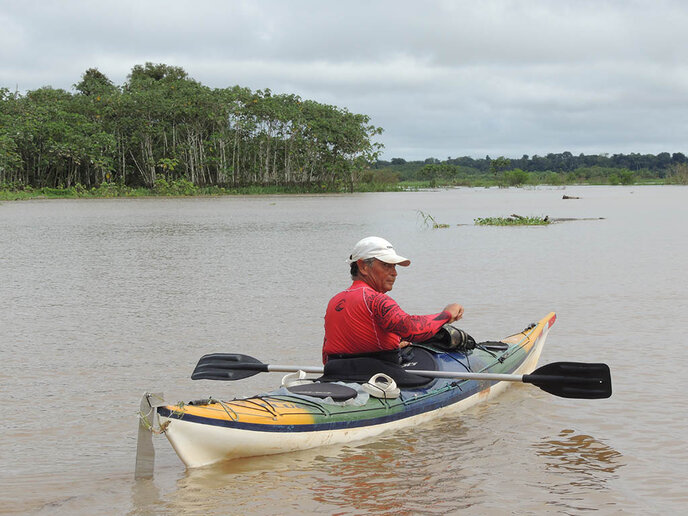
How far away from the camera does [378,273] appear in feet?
20.4

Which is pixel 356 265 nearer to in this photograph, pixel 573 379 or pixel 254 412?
pixel 254 412

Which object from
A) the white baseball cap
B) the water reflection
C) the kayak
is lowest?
the water reflection

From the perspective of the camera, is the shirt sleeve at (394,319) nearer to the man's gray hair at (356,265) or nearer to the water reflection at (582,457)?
the man's gray hair at (356,265)

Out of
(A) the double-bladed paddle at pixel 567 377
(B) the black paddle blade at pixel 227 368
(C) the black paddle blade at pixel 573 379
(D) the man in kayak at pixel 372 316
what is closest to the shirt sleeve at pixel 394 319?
(D) the man in kayak at pixel 372 316

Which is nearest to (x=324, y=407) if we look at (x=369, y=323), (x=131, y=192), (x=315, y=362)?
(x=369, y=323)

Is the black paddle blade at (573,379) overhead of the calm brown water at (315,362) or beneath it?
overhead

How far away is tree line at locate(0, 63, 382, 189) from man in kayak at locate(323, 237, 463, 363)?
52552mm

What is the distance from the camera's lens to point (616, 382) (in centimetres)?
823

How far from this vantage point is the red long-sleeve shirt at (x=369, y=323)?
598cm

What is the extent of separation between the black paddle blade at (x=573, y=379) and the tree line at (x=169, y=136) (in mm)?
53085

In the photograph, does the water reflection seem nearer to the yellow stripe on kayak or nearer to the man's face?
the man's face

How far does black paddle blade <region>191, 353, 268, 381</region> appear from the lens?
7003 mm

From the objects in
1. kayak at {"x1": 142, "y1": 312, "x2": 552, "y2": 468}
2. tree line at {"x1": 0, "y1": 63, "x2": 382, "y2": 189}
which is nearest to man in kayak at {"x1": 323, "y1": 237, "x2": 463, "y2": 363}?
kayak at {"x1": 142, "y1": 312, "x2": 552, "y2": 468}

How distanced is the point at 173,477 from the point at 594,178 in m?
135
